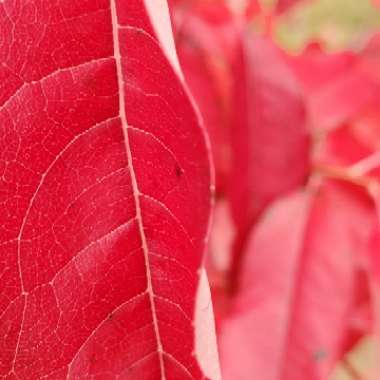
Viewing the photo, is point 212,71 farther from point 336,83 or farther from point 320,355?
point 320,355

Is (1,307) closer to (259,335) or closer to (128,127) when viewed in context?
(128,127)

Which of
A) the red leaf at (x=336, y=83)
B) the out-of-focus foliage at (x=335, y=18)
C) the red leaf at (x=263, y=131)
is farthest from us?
the out-of-focus foliage at (x=335, y=18)

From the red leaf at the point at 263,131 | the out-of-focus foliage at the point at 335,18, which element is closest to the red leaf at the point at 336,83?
the red leaf at the point at 263,131

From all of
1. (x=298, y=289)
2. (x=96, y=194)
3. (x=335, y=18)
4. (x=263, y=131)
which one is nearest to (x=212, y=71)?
(x=263, y=131)

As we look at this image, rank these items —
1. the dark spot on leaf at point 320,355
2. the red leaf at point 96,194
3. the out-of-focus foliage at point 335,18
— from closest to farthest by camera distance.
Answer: the red leaf at point 96,194 < the dark spot on leaf at point 320,355 < the out-of-focus foliage at point 335,18

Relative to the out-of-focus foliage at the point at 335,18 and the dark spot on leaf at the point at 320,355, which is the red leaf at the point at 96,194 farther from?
the out-of-focus foliage at the point at 335,18

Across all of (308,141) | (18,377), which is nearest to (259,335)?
(308,141)

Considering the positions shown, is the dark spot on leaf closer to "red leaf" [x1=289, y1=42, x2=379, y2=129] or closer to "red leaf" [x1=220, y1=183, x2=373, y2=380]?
"red leaf" [x1=220, y1=183, x2=373, y2=380]
